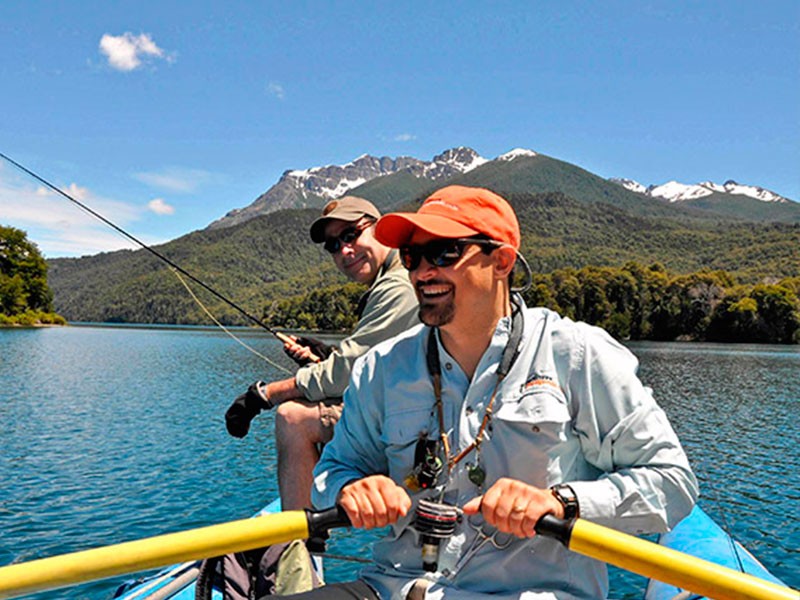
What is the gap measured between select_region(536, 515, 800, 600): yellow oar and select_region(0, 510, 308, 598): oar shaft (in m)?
1.13

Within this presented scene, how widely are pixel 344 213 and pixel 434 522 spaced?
324 centimetres

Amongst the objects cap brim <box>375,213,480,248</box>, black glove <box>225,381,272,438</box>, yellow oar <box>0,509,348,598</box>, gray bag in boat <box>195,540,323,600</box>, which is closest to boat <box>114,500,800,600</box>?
gray bag in boat <box>195,540,323,600</box>

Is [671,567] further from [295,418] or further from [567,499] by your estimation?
[295,418]

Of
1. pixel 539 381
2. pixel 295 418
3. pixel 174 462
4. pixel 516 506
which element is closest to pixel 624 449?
pixel 539 381

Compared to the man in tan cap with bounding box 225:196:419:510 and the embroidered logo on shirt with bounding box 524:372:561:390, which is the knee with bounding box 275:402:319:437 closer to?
the man in tan cap with bounding box 225:196:419:510

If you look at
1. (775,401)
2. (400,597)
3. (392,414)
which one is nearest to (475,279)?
(392,414)

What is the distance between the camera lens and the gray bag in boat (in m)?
4.26

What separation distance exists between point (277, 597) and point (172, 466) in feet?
48.0

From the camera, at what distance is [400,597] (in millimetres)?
2785

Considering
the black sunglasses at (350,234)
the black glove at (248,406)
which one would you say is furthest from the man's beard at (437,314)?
the black glove at (248,406)

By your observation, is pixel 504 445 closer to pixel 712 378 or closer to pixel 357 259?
pixel 357 259

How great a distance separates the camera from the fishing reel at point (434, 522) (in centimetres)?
266

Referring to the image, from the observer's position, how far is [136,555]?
251cm

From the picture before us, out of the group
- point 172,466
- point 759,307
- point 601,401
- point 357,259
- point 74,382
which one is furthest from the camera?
point 759,307
